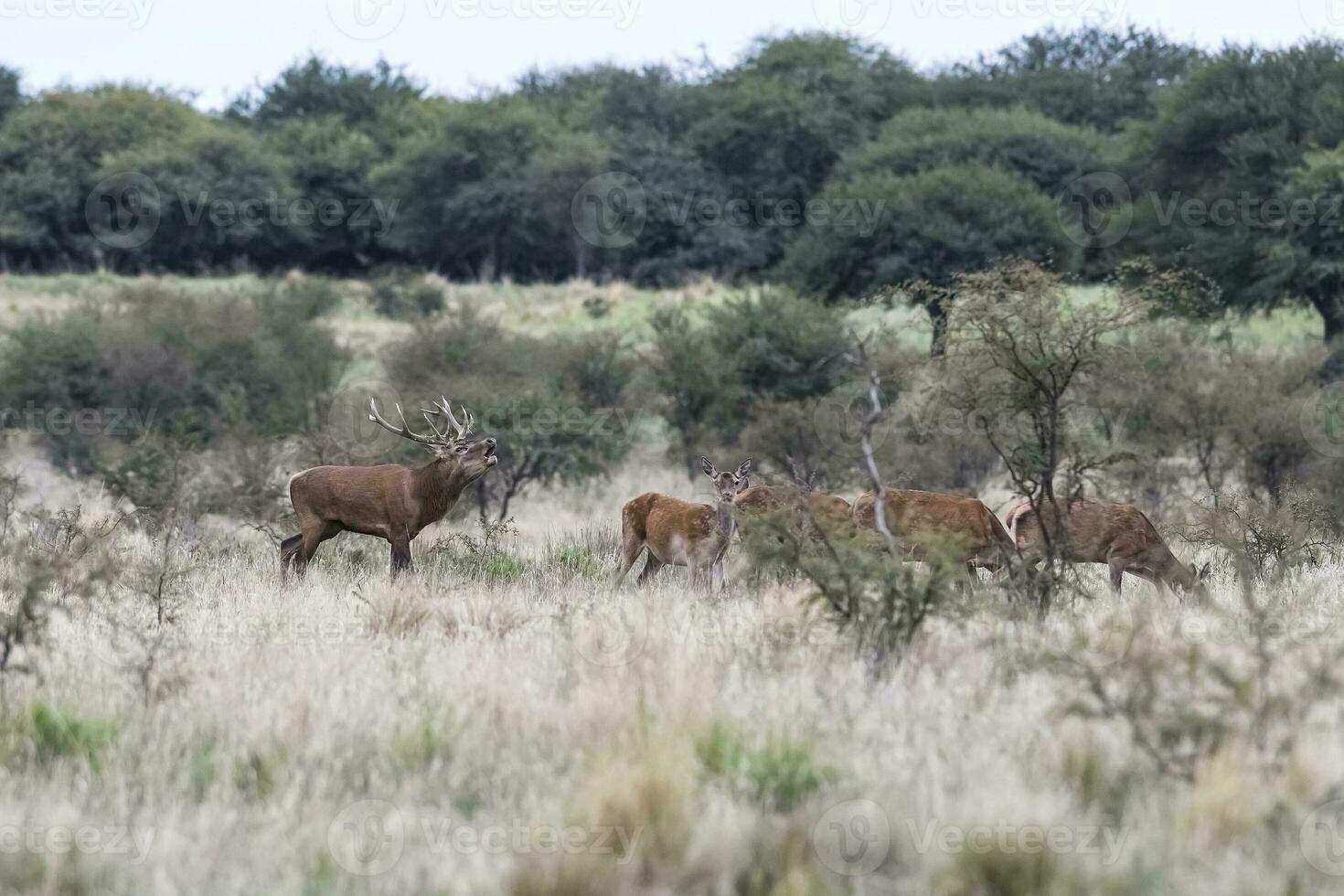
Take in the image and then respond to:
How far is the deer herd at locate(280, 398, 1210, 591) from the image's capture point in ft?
36.2

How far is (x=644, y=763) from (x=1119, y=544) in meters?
6.17

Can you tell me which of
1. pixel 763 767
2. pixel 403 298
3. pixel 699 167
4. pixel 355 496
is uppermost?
pixel 699 167

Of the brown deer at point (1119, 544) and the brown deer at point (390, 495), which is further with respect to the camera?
the brown deer at point (390, 495)

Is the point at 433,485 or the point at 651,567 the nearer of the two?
the point at 433,485

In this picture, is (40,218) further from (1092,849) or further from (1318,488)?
(1092,849)

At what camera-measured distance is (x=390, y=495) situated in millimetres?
11469

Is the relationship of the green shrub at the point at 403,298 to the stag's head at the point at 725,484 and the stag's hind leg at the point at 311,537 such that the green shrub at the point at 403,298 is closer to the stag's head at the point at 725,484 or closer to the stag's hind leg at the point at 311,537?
the stag's hind leg at the point at 311,537

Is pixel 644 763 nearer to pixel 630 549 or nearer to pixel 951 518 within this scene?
pixel 951 518

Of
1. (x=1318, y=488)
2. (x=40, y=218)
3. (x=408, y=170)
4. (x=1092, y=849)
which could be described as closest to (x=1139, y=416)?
(x=1318, y=488)

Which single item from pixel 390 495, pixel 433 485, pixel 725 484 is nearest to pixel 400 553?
pixel 390 495

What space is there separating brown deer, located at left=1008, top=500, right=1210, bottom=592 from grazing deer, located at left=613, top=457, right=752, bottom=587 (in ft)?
6.64

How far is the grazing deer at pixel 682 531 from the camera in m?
11.3

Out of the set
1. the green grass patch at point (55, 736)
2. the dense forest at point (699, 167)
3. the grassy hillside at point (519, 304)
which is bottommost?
the green grass patch at point (55, 736)

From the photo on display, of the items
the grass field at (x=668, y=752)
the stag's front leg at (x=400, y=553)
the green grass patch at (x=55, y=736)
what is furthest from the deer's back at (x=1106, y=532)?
Answer: the green grass patch at (x=55, y=736)
